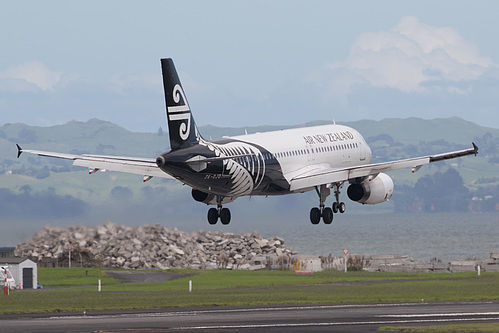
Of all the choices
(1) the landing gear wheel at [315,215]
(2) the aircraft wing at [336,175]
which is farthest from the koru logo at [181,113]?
(1) the landing gear wheel at [315,215]

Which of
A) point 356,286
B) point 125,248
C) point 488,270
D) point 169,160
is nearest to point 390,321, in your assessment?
point 169,160

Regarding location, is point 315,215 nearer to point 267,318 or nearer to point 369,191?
point 369,191

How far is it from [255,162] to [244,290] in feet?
117

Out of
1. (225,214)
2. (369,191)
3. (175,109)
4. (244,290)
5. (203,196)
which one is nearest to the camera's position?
(175,109)

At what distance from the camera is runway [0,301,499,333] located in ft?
173

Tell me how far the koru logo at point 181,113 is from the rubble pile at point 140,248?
81991 mm

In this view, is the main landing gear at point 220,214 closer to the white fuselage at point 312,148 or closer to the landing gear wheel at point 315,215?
the white fuselage at point 312,148

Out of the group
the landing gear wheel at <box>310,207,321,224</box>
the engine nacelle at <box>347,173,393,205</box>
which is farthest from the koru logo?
the engine nacelle at <box>347,173,393,205</box>

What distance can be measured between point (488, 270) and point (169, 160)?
7760 cm

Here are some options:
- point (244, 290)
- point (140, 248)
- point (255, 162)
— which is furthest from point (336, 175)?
point (140, 248)

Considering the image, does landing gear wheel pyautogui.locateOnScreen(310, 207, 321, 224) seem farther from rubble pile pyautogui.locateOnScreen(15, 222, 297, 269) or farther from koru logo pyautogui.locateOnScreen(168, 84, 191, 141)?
rubble pile pyautogui.locateOnScreen(15, 222, 297, 269)

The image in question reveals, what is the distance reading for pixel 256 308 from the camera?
72.4 m

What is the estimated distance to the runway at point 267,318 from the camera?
52844mm

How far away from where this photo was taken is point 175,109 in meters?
58.3
